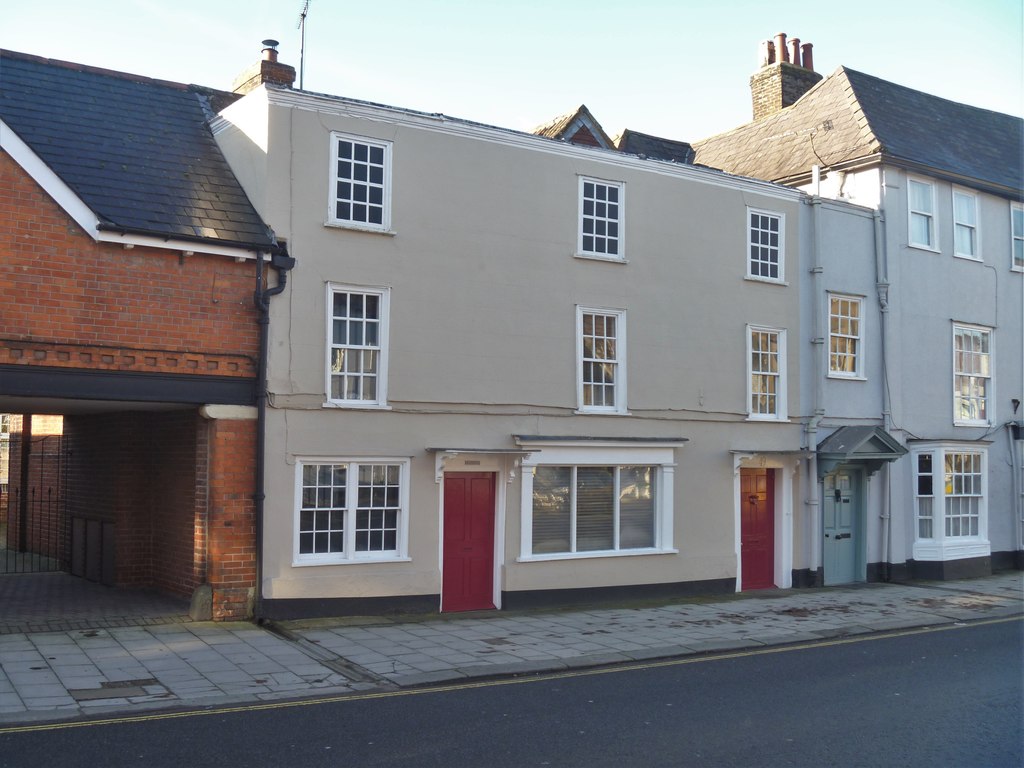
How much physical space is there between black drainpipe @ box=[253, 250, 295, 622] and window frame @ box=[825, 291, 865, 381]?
11.5 meters

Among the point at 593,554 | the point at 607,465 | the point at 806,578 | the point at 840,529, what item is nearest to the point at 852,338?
the point at 840,529

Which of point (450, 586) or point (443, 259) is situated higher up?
point (443, 259)

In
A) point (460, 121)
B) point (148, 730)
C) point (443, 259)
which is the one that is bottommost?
point (148, 730)

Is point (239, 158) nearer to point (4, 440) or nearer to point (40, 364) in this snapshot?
point (40, 364)

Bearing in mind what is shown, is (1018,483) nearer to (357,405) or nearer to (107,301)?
(357,405)

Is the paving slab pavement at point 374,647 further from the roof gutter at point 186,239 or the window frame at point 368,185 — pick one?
the window frame at point 368,185

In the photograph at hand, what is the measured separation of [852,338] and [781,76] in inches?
359

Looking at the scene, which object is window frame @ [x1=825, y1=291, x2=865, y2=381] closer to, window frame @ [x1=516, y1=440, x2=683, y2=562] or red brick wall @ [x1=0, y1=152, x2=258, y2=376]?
window frame @ [x1=516, y1=440, x2=683, y2=562]

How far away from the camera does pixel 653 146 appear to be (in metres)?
23.5

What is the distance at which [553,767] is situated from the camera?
7785 millimetres

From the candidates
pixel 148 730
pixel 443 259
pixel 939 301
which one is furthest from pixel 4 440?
pixel 939 301

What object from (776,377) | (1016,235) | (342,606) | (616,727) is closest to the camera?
(616,727)

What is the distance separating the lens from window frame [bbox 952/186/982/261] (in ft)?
75.2

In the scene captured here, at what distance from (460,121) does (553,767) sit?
11142mm
